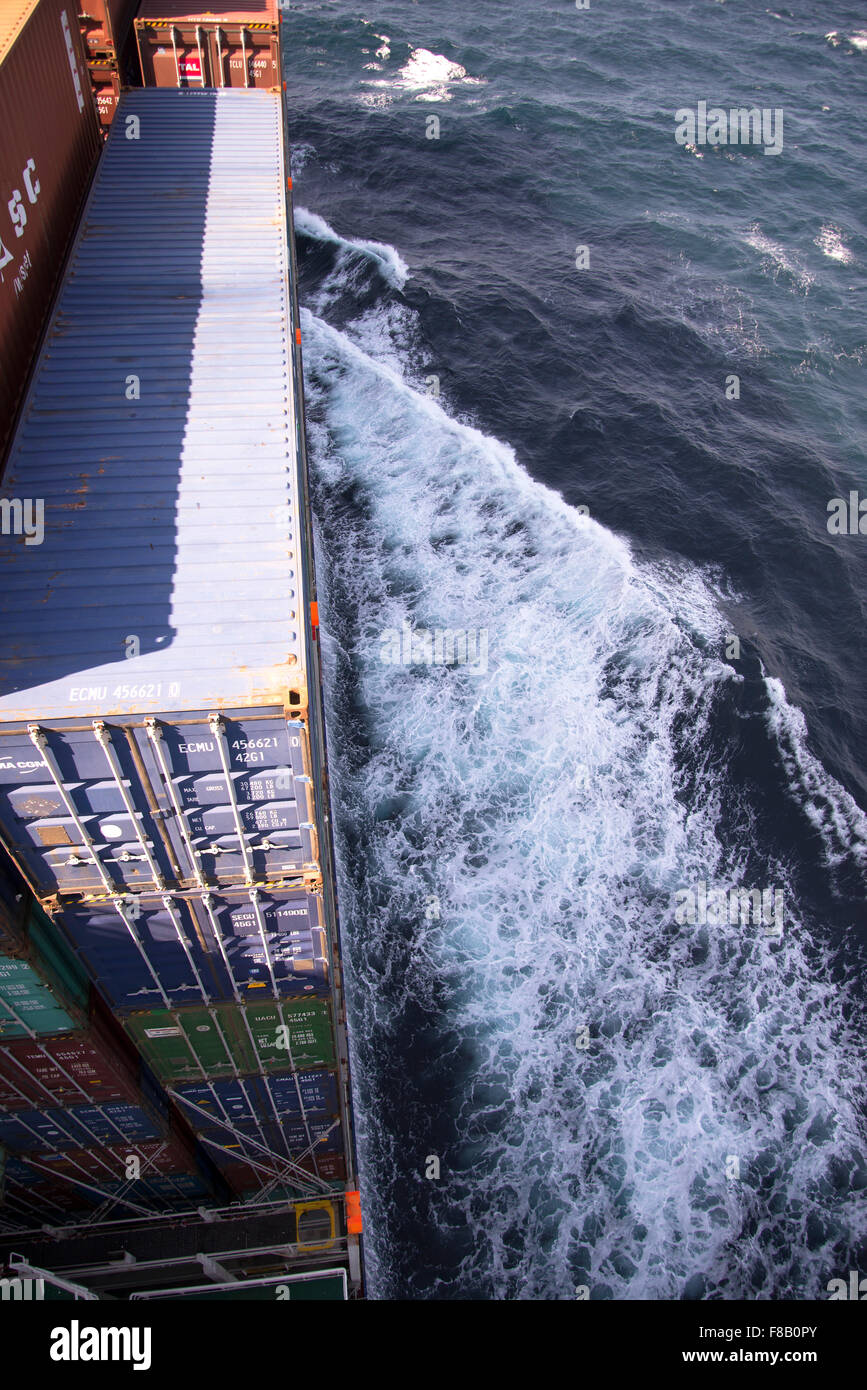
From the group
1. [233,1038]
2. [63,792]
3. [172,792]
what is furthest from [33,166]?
[233,1038]

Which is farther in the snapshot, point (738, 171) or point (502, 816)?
point (738, 171)

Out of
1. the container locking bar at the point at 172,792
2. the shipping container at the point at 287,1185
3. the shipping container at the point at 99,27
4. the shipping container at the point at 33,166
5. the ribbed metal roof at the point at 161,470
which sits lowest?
the shipping container at the point at 287,1185

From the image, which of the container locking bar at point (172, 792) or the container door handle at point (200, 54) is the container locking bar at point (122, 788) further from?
the container door handle at point (200, 54)

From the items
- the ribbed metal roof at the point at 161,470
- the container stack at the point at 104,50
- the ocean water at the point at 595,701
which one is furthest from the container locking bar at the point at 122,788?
the container stack at the point at 104,50

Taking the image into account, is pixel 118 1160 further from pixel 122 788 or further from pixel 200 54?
pixel 200 54

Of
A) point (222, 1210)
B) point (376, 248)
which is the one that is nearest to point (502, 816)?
point (222, 1210)
